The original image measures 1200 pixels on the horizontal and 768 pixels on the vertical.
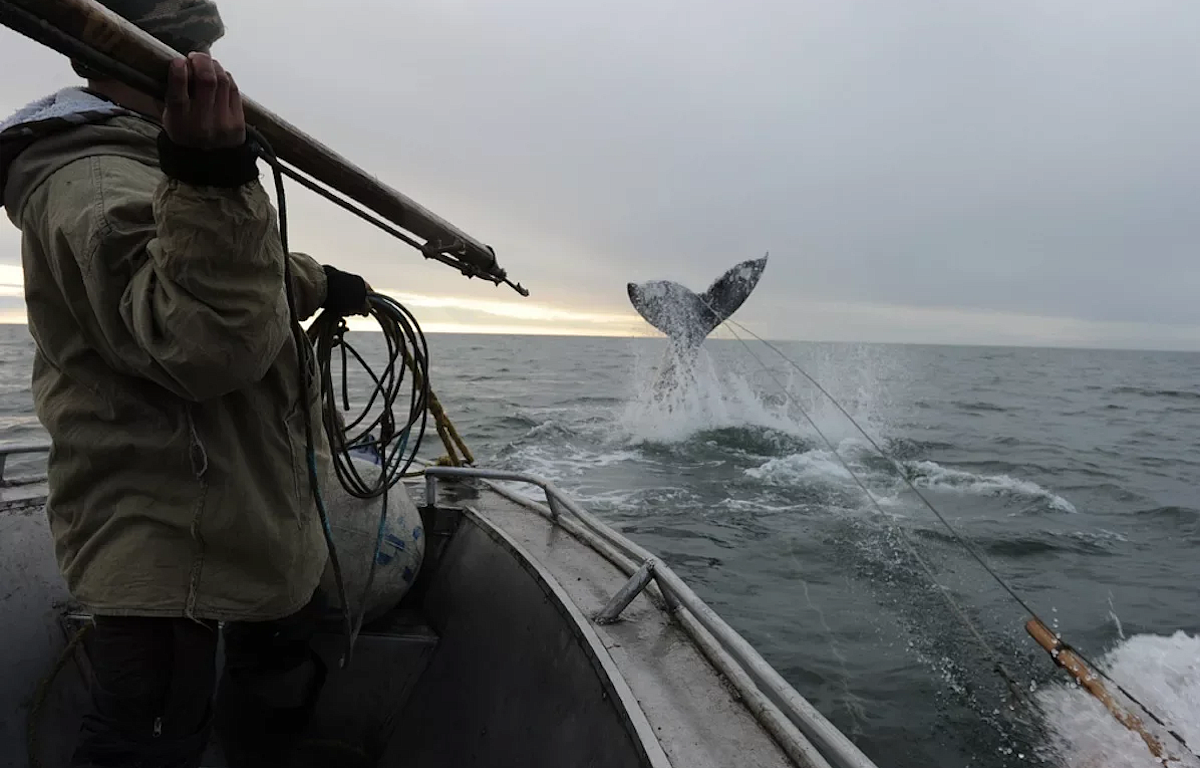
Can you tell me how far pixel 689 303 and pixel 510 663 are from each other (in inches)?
599

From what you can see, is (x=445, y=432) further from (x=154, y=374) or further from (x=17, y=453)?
(x=154, y=374)

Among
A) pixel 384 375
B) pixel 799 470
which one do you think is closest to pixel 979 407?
pixel 799 470

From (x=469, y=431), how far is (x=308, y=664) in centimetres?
1497

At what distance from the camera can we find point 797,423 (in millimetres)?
19359

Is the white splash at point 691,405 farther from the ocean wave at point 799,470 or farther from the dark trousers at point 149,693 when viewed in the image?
the dark trousers at point 149,693

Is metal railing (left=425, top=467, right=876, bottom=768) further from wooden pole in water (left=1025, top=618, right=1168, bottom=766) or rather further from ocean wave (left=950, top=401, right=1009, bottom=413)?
ocean wave (left=950, top=401, right=1009, bottom=413)

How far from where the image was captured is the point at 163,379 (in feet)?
4.57

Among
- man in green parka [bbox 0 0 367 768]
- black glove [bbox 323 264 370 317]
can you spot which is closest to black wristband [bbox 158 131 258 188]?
man in green parka [bbox 0 0 367 768]

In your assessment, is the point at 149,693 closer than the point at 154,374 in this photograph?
No

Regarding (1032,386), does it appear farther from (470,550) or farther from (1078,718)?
(470,550)

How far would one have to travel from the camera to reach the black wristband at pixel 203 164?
48.2 inches

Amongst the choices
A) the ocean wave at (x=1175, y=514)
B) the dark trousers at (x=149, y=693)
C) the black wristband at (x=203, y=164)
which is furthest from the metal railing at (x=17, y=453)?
the ocean wave at (x=1175, y=514)

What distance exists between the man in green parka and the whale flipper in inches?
583

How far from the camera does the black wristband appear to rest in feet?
4.02
